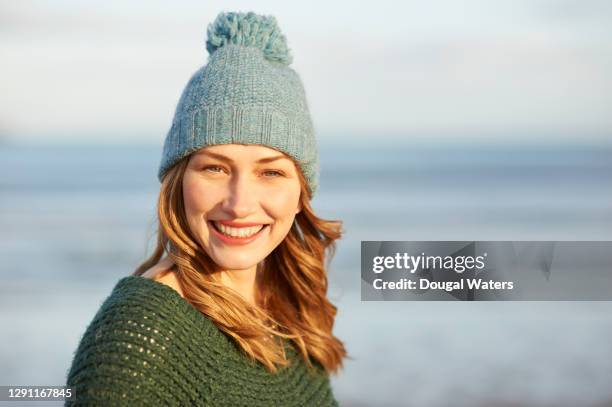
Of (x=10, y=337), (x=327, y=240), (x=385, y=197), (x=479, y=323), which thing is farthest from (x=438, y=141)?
(x=327, y=240)

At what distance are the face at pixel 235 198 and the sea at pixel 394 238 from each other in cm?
38

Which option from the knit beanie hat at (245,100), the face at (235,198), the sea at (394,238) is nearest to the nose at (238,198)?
the face at (235,198)

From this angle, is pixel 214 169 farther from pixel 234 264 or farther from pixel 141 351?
pixel 141 351

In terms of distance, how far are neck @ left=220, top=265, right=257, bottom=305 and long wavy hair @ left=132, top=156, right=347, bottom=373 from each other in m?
0.05

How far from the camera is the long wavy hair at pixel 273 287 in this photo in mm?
2566

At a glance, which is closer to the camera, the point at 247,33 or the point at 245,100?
the point at 245,100

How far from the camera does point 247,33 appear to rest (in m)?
2.75

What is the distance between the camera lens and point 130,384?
7.26 ft

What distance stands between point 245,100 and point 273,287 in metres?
0.88

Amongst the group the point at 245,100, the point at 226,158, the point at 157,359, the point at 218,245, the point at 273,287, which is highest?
the point at 245,100

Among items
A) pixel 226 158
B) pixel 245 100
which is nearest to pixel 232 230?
pixel 226 158

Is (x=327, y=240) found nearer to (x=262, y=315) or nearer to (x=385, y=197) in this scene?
(x=262, y=315)

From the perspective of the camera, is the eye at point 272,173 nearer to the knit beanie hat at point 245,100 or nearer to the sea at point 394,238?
the knit beanie hat at point 245,100

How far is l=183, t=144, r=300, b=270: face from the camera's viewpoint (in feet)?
8.14
